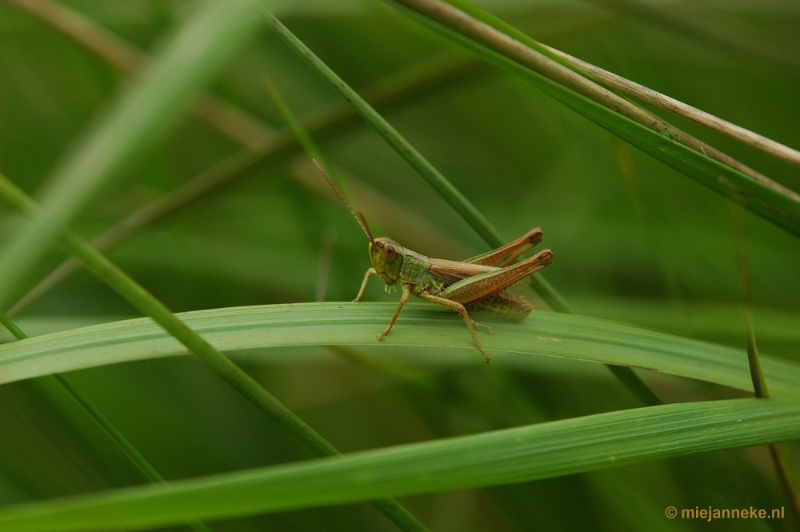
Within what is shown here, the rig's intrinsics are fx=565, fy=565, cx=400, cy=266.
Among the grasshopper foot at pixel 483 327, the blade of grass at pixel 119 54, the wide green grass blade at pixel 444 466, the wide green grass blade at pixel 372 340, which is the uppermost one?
the blade of grass at pixel 119 54

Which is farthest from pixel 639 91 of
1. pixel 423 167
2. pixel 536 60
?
pixel 423 167

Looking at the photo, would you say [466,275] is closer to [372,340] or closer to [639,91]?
[372,340]

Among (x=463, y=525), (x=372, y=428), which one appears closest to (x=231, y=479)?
(x=463, y=525)

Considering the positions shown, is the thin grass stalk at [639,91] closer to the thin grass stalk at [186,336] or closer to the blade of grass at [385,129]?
the blade of grass at [385,129]

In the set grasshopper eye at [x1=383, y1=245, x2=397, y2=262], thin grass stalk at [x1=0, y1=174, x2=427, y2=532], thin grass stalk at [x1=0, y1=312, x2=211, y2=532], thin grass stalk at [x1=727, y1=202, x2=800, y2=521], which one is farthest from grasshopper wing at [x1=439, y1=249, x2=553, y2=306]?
thin grass stalk at [x1=0, y1=312, x2=211, y2=532]

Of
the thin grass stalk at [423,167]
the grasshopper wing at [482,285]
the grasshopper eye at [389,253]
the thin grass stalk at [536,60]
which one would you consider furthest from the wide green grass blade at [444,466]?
the grasshopper eye at [389,253]

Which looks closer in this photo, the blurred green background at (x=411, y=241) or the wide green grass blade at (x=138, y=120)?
the wide green grass blade at (x=138, y=120)

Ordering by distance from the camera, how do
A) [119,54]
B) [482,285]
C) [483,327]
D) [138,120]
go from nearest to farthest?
[138,120]
[483,327]
[482,285]
[119,54]

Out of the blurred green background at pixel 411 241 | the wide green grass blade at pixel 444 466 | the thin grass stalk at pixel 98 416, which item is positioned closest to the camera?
the wide green grass blade at pixel 444 466
